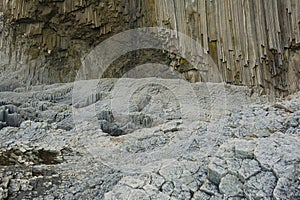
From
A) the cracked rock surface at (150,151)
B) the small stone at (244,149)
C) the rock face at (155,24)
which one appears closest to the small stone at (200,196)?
the cracked rock surface at (150,151)

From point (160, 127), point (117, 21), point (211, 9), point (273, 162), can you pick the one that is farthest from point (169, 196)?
point (117, 21)

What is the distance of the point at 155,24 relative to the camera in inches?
374

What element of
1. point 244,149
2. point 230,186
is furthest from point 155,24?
point 230,186

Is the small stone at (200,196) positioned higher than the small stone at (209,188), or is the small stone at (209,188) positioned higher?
the small stone at (209,188)

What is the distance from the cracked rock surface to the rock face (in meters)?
0.71

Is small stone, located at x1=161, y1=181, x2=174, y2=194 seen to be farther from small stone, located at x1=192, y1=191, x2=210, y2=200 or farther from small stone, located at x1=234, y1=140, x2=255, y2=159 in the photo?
small stone, located at x1=234, y1=140, x2=255, y2=159

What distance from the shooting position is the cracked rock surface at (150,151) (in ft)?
9.93

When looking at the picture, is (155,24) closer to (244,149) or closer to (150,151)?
(150,151)

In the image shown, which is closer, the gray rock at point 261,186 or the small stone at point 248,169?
the gray rock at point 261,186

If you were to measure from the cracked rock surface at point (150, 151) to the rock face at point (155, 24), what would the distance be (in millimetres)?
713

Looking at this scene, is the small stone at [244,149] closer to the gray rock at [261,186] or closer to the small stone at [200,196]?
the gray rock at [261,186]

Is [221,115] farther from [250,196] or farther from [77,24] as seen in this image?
[77,24]

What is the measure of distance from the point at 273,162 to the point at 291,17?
4.55m

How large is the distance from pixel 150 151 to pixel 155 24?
5026 mm
